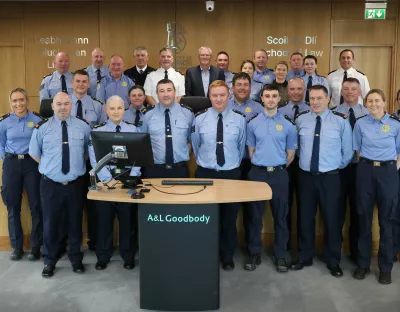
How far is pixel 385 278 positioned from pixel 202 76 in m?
3.54

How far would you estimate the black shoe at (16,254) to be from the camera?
4.89 metres

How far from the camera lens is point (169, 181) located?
3.96 m

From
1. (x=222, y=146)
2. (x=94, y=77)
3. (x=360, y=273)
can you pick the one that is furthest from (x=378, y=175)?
(x=94, y=77)

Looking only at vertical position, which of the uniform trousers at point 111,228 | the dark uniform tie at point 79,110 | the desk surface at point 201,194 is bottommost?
the uniform trousers at point 111,228

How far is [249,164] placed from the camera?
4.89m

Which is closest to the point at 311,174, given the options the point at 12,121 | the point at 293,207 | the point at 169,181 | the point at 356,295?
the point at 293,207

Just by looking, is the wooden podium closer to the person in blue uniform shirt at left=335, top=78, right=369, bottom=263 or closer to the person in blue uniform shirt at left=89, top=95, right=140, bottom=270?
the person in blue uniform shirt at left=89, top=95, right=140, bottom=270

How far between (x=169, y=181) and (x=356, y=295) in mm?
1893

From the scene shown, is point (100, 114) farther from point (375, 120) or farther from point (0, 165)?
point (375, 120)

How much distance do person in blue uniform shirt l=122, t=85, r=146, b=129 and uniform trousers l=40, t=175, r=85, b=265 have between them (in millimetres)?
1042

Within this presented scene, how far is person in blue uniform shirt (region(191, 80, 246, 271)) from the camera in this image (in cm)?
446


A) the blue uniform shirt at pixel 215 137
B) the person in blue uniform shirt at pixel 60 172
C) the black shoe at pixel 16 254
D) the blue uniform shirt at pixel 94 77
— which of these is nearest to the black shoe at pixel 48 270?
the person in blue uniform shirt at pixel 60 172

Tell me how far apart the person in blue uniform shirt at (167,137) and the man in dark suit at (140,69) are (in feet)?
6.77

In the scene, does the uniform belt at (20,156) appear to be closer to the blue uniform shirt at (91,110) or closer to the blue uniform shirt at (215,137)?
the blue uniform shirt at (91,110)
